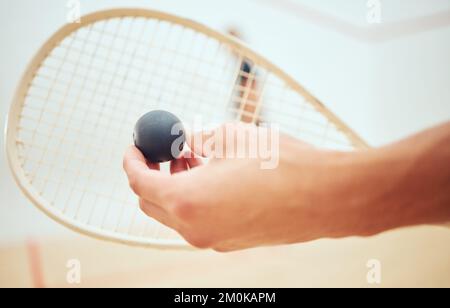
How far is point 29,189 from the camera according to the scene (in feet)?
2.66

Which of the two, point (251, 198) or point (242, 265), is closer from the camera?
point (251, 198)

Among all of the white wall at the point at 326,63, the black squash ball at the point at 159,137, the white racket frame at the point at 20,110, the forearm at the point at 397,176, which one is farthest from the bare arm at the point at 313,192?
the white wall at the point at 326,63

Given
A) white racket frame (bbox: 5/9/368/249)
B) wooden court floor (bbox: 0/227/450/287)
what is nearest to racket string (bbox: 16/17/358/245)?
white racket frame (bbox: 5/9/368/249)

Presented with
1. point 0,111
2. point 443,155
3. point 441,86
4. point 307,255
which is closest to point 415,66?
point 441,86

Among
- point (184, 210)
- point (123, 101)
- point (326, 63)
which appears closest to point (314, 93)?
point (123, 101)

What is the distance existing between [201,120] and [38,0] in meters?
1.11

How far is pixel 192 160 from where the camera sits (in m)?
0.70

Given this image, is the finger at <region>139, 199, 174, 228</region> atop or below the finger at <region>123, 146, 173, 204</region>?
below

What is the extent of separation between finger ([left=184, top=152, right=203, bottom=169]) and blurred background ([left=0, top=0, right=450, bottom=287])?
0.76m

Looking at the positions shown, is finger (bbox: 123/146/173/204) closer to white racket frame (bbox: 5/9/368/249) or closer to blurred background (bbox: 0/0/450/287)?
white racket frame (bbox: 5/9/368/249)

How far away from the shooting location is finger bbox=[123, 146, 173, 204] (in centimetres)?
47

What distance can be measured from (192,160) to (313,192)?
1.03ft

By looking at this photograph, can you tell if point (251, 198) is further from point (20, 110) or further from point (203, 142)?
point (20, 110)

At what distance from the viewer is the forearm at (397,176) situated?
0.41 m
